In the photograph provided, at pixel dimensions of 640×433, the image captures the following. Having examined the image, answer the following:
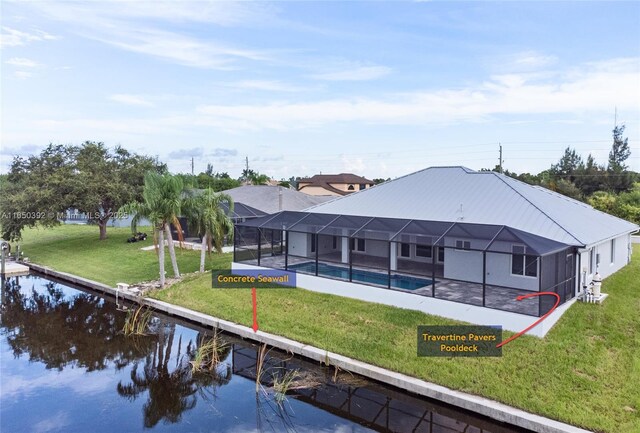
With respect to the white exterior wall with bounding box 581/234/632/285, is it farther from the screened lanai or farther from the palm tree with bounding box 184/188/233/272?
the palm tree with bounding box 184/188/233/272

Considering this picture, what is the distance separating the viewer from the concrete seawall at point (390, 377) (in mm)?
9484

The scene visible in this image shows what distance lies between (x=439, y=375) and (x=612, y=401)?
363 cm

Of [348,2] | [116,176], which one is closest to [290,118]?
[116,176]

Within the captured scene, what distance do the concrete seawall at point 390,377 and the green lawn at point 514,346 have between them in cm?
23

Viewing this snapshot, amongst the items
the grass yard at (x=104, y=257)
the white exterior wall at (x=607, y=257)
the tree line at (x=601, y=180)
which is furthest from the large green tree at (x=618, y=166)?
the grass yard at (x=104, y=257)

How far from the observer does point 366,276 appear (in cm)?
1792

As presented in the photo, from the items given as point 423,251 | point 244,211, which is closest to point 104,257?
point 244,211

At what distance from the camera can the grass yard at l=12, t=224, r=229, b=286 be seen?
914 inches

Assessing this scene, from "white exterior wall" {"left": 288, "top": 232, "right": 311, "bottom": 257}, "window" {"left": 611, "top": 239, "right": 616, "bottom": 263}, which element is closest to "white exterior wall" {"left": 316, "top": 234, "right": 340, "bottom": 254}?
"white exterior wall" {"left": 288, "top": 232, "right": 311, "bottom": 257}

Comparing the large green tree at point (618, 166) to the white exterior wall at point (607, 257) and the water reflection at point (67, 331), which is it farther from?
the water reflection at point (67, 331)

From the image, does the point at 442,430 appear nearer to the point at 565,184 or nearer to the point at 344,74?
the point at 344,74

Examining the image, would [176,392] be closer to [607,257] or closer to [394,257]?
[394,257]

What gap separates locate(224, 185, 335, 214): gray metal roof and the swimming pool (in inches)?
483

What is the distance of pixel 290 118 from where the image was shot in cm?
3406
